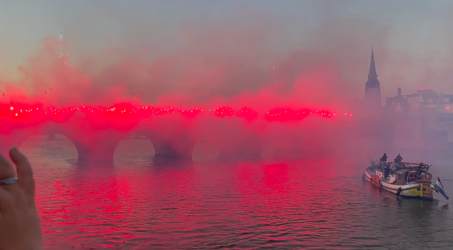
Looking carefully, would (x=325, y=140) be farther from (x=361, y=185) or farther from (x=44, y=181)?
(x=44, y=181)

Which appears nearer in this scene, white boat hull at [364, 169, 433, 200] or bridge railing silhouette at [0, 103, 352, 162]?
white boat hull at [364, 169, 433, 200]

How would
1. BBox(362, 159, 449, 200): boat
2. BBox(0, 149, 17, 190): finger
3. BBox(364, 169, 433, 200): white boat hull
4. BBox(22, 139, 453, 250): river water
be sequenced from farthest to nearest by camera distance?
BBox(362, 159, 449, 200): boat < BBox(364, 169, 433, 200): white boat hull < BBox(22, 139, 453, 250): river water < BBox(0, 149, 17, 190): finger

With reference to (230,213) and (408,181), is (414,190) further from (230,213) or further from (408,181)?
(230,213)

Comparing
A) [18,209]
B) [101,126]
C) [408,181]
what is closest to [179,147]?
[101,126]

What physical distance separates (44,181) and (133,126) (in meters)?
32.8

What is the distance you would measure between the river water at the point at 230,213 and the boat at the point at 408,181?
1.55 m

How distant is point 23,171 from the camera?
330cm

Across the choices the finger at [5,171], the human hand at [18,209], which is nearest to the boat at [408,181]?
the human hand at [18,209]

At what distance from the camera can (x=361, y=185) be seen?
5981 centimetres

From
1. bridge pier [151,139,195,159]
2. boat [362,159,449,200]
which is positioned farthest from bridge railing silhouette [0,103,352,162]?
boat [362,159,449,200]

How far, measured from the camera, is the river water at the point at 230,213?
3191 cm

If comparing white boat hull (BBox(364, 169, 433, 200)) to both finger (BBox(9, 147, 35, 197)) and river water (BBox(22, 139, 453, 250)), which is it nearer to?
river water (BBox(22, 139, 453, 250))

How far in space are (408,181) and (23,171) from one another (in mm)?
54063

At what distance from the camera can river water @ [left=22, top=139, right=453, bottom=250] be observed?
31.9 meters
